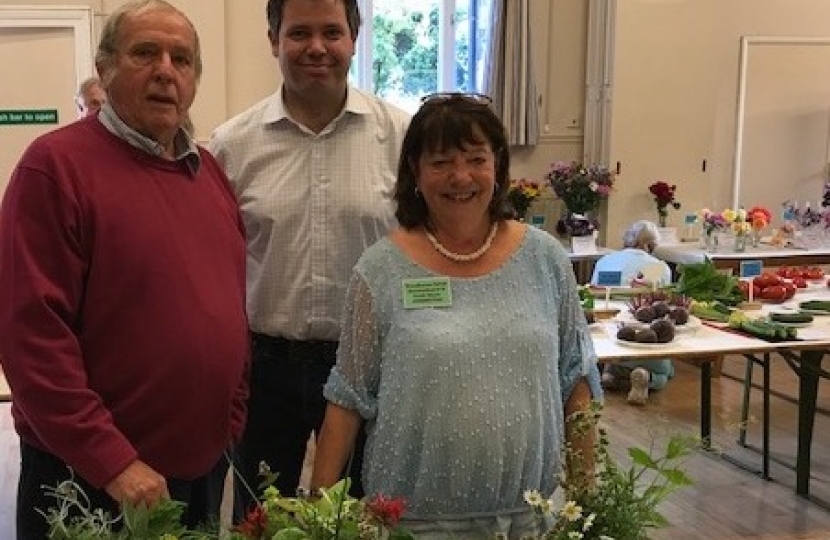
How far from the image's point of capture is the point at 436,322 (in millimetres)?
1559

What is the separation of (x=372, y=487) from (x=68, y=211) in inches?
27.5

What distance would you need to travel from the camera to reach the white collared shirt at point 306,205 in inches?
74.4

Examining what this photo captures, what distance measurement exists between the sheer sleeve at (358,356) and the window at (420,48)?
5314mm

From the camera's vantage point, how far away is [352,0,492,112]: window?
677 centimetres

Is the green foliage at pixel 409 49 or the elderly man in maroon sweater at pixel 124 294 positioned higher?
the green foliage at pixel 409 49

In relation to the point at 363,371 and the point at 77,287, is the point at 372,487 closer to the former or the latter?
the point at 363,371

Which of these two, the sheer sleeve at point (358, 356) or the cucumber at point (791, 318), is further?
the cucumber at point (791, 318)

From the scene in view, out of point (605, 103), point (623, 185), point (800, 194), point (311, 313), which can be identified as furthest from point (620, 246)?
point (311, 313)

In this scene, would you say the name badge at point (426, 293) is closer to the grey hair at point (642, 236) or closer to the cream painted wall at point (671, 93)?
the grey hair at point (642, 236)

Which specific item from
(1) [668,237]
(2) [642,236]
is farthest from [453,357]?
(1) [668,237]

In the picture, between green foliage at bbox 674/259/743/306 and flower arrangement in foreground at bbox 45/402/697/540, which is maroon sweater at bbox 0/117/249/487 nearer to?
flower arrangement in foreground at bbox 45/402/697/540

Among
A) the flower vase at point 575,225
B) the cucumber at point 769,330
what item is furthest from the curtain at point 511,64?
the cucumber at point 769,330

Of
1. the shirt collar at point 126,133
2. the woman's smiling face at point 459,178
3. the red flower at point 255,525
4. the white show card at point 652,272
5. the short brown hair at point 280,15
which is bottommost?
the white show card at point 652,272

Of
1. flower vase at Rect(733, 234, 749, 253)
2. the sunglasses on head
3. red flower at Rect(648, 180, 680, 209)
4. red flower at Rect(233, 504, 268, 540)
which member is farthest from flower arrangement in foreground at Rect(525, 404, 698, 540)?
red flower at Rect(648, 180, 680, 209)
